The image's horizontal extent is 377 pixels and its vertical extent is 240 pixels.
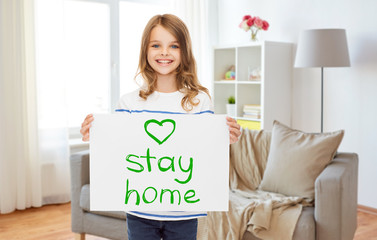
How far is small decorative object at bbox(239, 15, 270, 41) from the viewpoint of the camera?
13.3 ft

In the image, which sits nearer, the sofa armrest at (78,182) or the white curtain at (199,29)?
the sofa armrest at (78,182)

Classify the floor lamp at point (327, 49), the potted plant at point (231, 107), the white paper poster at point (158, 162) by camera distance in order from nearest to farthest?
the white paper poster at point (158, 162), the floor lamp at point (327, 49), the potted plant at point (231, 107)

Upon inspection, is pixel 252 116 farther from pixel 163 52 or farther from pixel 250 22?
pixel 163 52

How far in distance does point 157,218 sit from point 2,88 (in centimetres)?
256

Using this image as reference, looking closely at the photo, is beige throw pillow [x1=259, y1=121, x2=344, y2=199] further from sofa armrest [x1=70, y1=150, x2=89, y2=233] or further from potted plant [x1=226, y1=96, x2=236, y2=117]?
potted plant [x1=226, y1=96, x2=236, y2=117]

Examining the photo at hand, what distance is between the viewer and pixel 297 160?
8.66ft

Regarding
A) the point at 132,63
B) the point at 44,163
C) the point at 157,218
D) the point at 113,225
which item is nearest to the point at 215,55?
the point at 132,63

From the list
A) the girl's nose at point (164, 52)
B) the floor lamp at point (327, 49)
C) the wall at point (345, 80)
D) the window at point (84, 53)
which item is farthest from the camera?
the window at point (84, 53)

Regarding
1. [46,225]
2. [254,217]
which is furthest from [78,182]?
[254,217]

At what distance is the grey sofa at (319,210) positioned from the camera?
226cm

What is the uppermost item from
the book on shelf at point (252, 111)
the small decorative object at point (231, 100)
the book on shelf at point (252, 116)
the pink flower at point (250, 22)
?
the pink flower at point (250, 22)

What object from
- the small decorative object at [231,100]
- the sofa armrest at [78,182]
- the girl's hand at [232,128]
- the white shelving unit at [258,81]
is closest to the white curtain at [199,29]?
the white shelving unit at [258,81]

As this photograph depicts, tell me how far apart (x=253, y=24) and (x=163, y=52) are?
2.78 metres

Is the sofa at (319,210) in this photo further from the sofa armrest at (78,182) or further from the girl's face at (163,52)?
the girl's face at (163,52)
